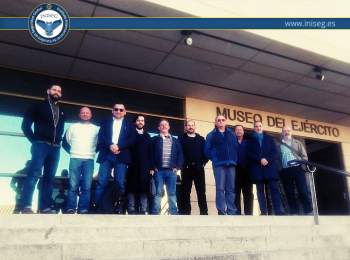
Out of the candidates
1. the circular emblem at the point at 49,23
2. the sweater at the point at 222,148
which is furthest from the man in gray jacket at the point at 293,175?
the circular emblem at the point at 49,23

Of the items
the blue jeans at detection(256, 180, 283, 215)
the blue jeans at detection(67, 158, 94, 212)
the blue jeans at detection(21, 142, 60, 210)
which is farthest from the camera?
the blue jeans at detection(256, 180, 283, 215)

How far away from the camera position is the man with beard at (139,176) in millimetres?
5711

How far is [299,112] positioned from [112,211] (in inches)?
283

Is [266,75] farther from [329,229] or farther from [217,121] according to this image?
[329,229]

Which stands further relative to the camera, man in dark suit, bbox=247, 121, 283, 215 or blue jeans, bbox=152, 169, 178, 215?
man in dark suit, bbox=247, 121, 283, 215

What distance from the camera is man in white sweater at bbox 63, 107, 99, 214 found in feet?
17.5

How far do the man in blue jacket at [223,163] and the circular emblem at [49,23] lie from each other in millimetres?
2726

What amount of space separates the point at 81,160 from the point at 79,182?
13.1 inches

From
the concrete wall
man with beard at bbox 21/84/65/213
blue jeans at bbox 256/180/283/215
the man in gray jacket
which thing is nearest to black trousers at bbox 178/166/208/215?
blue jeans at bbox 256/180/283/215

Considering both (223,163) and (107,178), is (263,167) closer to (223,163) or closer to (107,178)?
(223,163)

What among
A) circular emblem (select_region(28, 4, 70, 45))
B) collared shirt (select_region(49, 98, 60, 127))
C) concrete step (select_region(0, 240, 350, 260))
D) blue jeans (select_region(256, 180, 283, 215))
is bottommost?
concrete step (select_region(0, 240, 350, 260))

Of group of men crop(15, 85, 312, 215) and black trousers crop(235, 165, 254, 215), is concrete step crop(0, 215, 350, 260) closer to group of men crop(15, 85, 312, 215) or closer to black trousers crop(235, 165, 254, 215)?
group of men crop(15, 85, 312, 215)

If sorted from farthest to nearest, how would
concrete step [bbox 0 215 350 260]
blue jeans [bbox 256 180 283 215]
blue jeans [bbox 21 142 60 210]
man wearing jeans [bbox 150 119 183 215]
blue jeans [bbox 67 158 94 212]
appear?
blue jeans [bbox 256 180 283 215] < man wearing jeans [bbox 150 119 183 215] < blue jeans [bbox 67 158 94 212] < blue jeans [bbox 21 142 60 210] < concrete step [bbox 0 215 350 260]

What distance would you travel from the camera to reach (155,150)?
6023 mm
